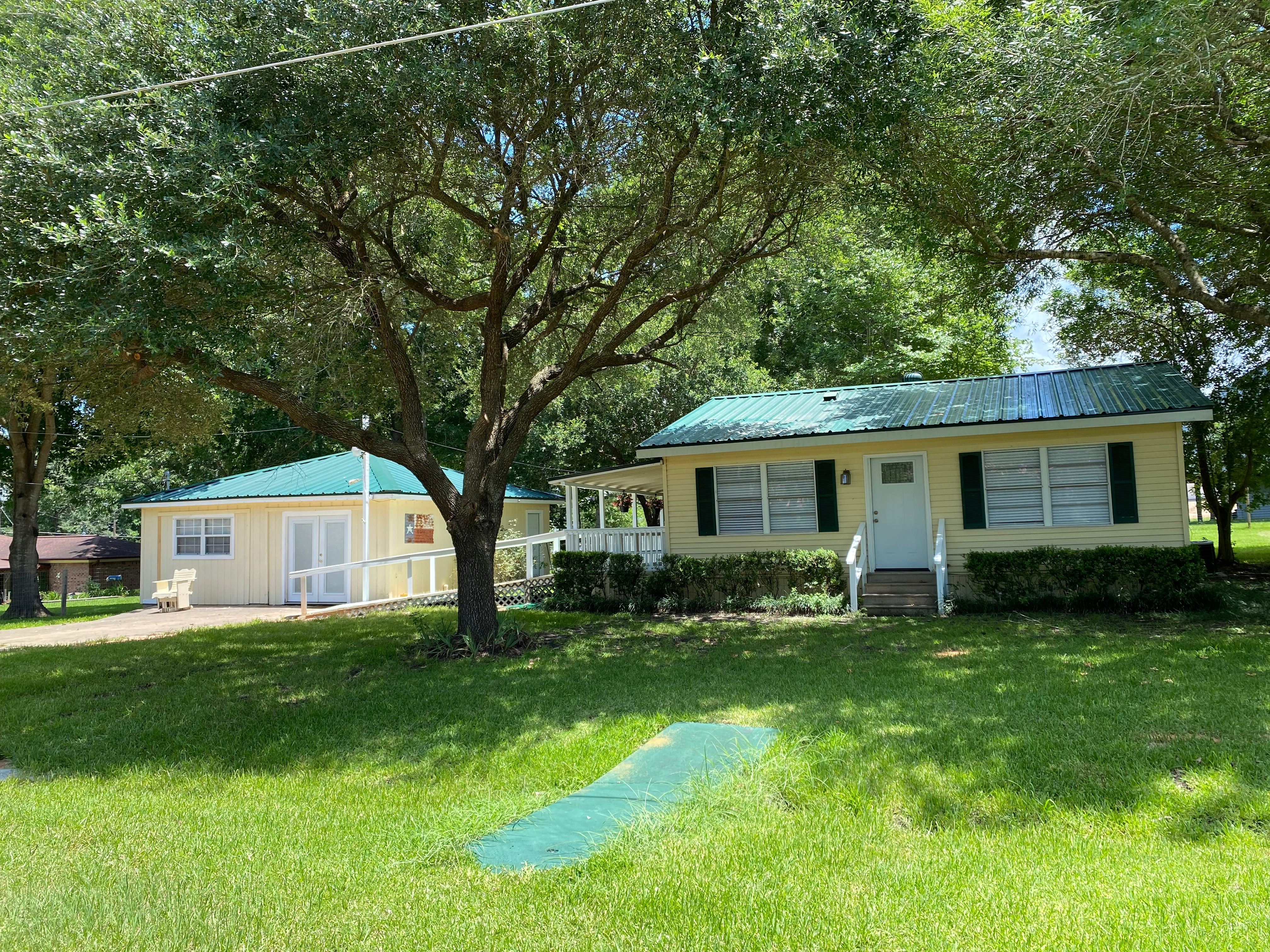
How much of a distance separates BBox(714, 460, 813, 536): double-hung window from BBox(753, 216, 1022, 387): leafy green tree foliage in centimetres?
824

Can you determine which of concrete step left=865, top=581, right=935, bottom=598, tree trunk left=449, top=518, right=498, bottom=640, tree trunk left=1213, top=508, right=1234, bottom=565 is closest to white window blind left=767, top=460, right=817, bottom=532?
concrete step left=865, top=581, right=935, bottom=598

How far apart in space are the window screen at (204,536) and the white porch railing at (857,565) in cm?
1508

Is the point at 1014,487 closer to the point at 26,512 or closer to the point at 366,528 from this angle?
the point at 366,528

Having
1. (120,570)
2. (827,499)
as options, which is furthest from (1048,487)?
(120,570)

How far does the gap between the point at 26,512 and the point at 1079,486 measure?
909 inches

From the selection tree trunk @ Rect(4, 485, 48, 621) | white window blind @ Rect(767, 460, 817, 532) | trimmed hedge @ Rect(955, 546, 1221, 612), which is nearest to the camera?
trimmed hedge @ Rect(955, 546, 1221, 612)

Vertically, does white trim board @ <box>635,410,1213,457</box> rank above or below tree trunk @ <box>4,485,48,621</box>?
above

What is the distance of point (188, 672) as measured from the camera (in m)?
9.68

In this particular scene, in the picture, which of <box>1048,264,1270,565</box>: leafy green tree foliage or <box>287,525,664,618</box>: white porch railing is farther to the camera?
<box>1048,264,1270,565</box>: leafy green tree foliage

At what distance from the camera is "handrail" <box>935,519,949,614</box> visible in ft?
40.2

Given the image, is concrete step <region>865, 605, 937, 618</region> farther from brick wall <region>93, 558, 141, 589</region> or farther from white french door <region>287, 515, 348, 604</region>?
brick wall <region>93, 558, 141, 589</region>

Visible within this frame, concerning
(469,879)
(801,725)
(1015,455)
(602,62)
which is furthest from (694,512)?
(469,879)

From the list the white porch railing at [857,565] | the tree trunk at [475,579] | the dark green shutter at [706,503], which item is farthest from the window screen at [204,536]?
the white porch railing at [857,565]

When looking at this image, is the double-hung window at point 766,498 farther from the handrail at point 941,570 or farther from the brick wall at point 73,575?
the brick wall at point 73,575
